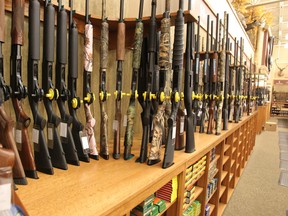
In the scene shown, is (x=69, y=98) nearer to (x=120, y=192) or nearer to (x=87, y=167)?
(x=87, y=167)

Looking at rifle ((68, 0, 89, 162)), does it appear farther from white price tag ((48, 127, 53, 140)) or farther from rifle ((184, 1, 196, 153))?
rifle ((184, 1, 196, 153))

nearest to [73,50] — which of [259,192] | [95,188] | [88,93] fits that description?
[88,93]

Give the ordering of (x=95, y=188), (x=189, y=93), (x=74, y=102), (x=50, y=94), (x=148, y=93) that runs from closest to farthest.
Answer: (x=95, y=188), (x=50, y=94), (x=74, y=102), (x=148, y=93), (x=189, y=93)

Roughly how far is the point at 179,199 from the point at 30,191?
0.75 m

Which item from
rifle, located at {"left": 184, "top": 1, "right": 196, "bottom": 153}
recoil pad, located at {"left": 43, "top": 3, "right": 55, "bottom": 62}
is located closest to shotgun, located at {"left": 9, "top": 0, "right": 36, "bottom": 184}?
recoil pad, located at {"left": 43, "top": 3, "right": 55, "bottom": 62}

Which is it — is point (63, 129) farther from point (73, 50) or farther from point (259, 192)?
point (259, 192)

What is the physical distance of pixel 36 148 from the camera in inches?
36.5

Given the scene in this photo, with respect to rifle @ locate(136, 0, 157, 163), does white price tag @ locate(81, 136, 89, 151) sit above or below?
below

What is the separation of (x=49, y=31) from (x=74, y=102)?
311 mm

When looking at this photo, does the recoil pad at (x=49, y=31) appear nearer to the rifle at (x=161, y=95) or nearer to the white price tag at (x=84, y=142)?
the white price tag at (x=84, y=142)

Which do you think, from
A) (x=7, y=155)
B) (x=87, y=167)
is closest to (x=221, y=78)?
(x=87, y=167)

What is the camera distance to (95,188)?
0.86 meters

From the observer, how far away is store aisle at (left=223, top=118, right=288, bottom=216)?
8.62 ft

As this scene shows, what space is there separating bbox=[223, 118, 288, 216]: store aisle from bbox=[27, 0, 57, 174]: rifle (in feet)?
7.12
